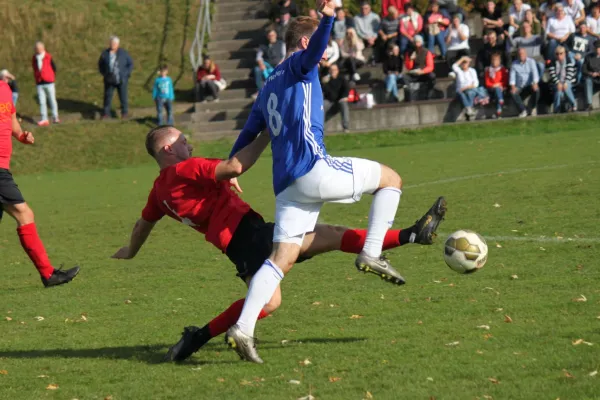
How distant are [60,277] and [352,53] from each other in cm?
1665

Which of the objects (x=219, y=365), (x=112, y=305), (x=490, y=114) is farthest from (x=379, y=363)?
(x=490, y=114)

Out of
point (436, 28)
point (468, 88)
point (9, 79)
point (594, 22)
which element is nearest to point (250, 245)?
point (468, 88)

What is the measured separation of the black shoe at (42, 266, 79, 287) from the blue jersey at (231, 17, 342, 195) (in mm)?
4227

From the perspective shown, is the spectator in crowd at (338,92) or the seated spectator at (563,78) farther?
the spectator in crowd at (338,92)

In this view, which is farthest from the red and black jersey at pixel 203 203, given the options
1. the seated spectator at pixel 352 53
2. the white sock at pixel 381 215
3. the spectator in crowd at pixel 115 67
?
the spectator in crowd at pixel 115 67

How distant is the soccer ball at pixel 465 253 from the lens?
22.4 ft

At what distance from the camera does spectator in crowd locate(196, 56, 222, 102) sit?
87.8ft

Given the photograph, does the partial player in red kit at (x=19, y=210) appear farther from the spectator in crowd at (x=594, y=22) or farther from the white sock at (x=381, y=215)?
the spectator in crowd at (x=594, y=22)

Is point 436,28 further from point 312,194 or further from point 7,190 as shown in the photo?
point 312,194

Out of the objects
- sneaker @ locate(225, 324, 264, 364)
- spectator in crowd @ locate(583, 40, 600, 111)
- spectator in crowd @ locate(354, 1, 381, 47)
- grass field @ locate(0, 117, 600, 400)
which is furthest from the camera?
spectator in crowd @ locate(354, 1, 381, 47)

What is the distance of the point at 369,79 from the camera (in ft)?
85.3

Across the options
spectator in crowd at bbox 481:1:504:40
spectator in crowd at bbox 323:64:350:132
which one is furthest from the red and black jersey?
spectator in crowd at bbox 481:1:504:40

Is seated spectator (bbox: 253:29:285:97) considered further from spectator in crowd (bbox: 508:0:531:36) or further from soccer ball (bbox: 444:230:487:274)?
soccer ball (bbox: 444:230:487:274)

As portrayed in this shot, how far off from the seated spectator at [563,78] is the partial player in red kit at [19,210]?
16.0 m
